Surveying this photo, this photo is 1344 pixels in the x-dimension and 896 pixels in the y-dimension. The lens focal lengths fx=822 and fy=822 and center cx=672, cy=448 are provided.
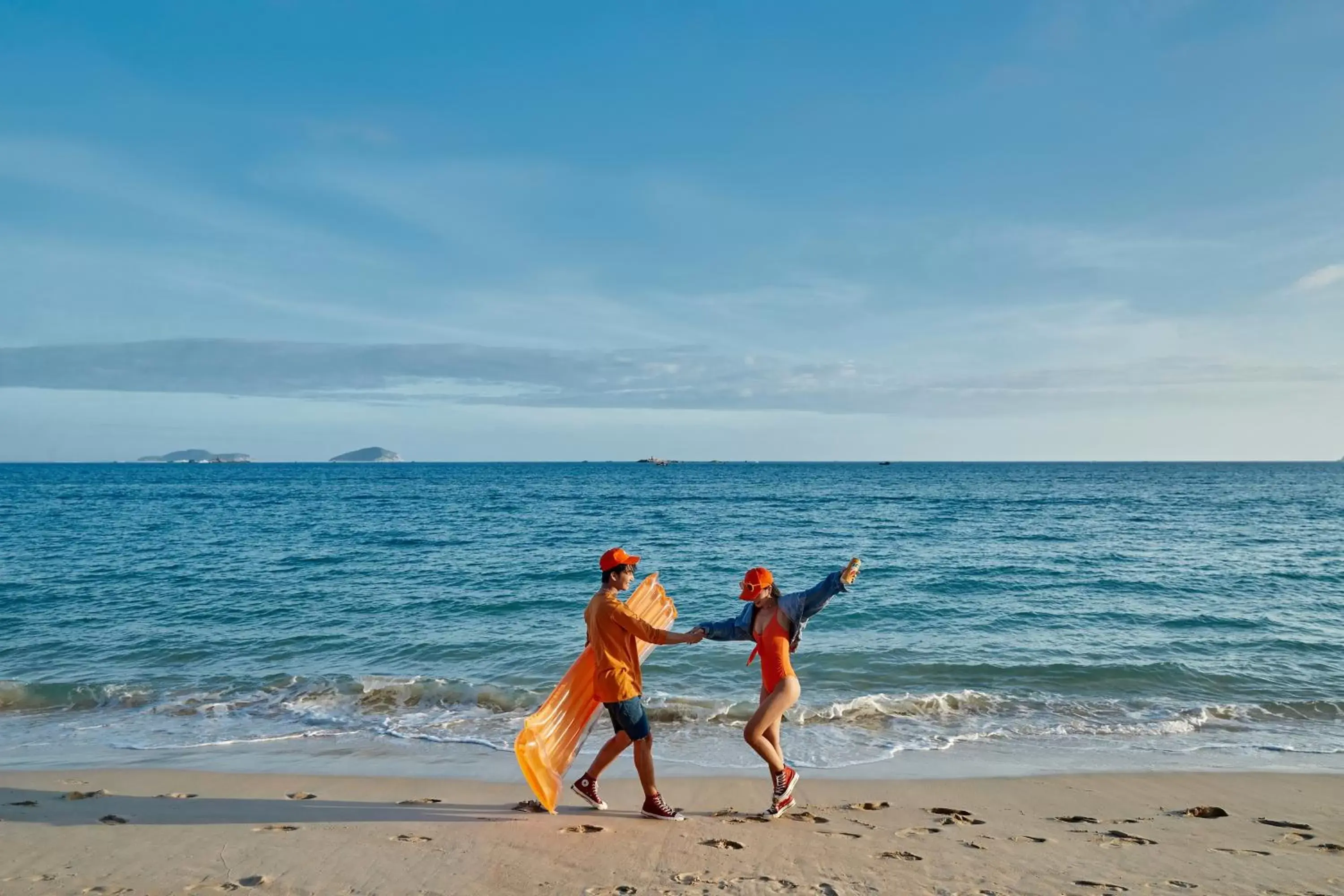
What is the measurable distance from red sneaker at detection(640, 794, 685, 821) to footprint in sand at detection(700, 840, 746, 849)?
0.51 metres

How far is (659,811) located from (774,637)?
1614mm

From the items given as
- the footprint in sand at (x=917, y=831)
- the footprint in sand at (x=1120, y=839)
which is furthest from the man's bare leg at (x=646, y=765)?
Answer: the footprint in sand at (x=1120, y=839)

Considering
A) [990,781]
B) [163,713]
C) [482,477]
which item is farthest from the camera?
[482,477]

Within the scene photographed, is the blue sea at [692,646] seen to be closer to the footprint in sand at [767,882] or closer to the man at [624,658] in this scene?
the man at [624,658]

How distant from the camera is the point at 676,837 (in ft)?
19.7

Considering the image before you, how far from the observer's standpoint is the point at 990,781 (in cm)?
745

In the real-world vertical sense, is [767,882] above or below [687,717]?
above

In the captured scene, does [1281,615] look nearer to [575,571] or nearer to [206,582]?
[575,571]

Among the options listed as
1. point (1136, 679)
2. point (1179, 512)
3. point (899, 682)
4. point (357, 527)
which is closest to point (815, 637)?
point (899, 682)

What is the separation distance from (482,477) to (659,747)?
9437cm

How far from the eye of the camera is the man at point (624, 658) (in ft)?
20.6

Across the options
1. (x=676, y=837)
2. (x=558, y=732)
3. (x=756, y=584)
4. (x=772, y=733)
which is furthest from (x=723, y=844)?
(x=756, y=584)

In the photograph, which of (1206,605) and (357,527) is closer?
(1206,605)

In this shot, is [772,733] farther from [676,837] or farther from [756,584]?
[756,584]
